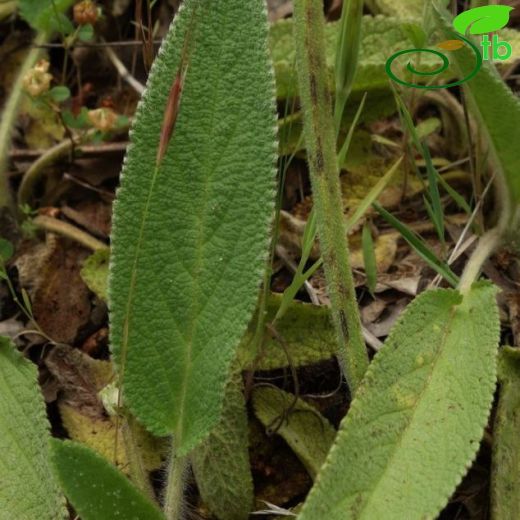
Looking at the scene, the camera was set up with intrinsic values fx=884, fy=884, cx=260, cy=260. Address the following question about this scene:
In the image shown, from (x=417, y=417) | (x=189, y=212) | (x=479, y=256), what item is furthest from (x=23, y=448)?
(x=479, y=256)

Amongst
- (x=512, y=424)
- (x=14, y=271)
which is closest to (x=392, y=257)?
(x=512, y=424)

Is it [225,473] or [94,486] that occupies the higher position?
[94,486]

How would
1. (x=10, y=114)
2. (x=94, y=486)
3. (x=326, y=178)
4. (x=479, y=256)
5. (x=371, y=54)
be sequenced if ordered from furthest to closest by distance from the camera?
(x=10, y=114)
(x=371, y=54)
(x=479, y=256)
(x=326, y=178)
(x=94, y=486)

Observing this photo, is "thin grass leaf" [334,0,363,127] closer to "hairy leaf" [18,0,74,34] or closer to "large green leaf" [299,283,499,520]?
"large green leaf" [299,283,499,520]

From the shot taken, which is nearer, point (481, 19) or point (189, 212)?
point (189, 212)

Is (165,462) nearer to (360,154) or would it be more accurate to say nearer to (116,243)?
(116,243)

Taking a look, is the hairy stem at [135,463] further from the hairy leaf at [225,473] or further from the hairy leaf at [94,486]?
the hairy leaf at [94,486]

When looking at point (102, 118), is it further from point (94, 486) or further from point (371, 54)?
point (94, 486)

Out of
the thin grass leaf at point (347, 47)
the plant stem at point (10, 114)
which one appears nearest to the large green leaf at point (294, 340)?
the thin grass leaf at point (347, 47)
